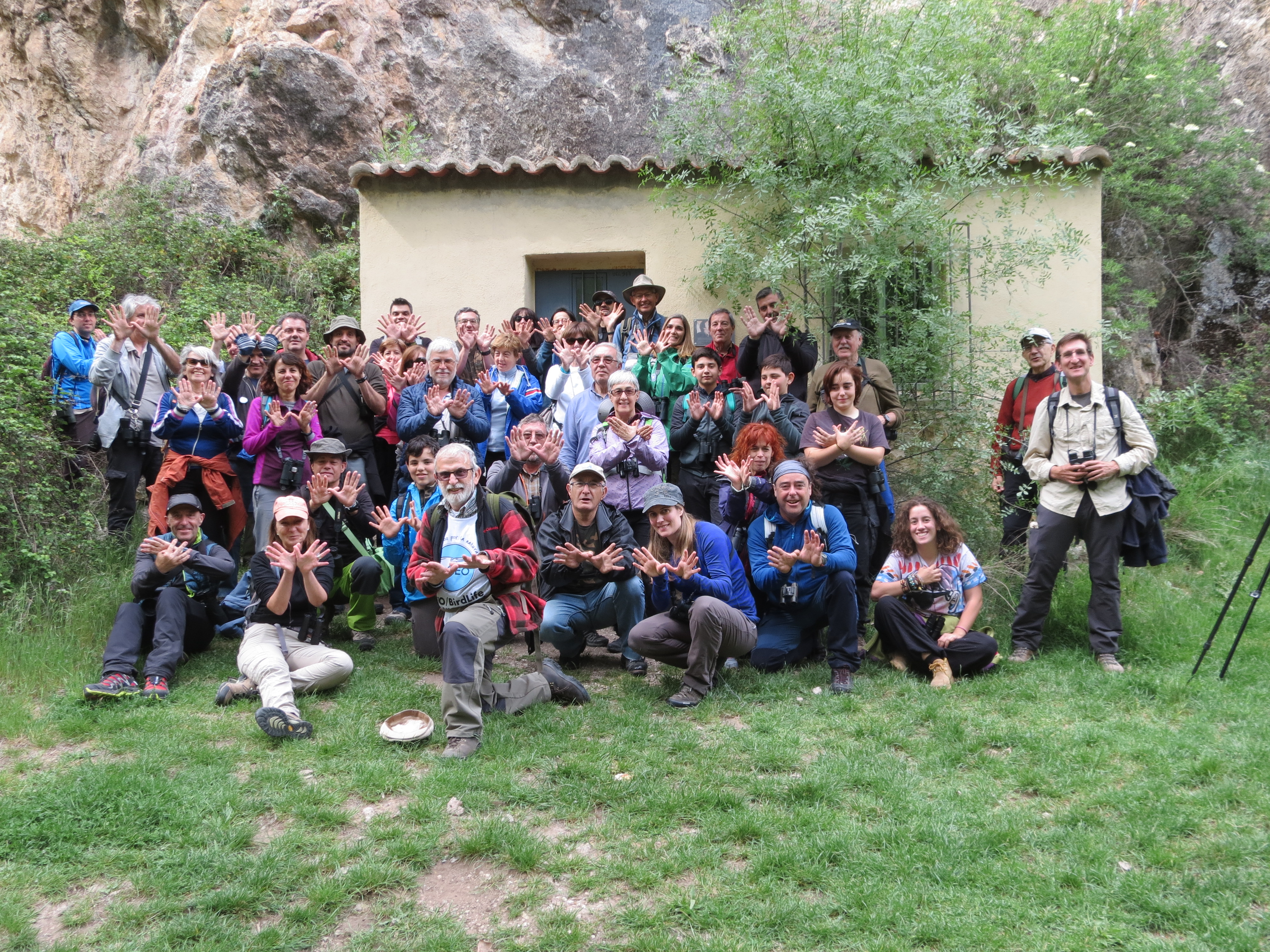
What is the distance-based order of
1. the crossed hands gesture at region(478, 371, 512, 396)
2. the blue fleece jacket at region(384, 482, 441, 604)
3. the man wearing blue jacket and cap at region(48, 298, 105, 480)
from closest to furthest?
the blue fleece jacket at region(384, 482, 441, 604)
the crossed hands gesture at region(478, 371, 512, 396)
the man wearing blue jacket and cap at region(48, 298, 105, 480)

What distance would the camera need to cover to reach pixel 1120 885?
134 inches

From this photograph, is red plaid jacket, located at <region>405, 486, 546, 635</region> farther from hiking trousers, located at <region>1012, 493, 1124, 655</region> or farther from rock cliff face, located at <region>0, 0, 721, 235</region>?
rock cliff face, located at <region>0, 0, 721, 235</region>

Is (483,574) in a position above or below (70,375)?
below

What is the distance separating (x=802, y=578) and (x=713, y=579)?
0.64 m

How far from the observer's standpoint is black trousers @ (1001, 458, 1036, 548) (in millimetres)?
7000

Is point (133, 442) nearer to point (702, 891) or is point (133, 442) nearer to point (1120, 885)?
point (702, 891)

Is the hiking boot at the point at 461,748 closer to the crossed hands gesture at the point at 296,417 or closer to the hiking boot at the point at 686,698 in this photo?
the hiking boot at the point at 686,698

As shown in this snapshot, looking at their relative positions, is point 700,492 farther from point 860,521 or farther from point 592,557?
point 592,557

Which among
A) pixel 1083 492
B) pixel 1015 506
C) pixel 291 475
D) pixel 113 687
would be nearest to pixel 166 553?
pixel 113 687

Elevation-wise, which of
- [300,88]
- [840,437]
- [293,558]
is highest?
[300,88]

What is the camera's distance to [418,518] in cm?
594

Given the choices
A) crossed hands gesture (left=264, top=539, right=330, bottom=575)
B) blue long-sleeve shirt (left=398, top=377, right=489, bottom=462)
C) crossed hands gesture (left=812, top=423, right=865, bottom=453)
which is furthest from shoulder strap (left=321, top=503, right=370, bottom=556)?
crossed hands gesture (left=812, top=423, right=865, bottom=453)

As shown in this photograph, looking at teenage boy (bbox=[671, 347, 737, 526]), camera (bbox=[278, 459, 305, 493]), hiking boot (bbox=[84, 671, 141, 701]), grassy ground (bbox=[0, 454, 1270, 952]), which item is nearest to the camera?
grassy ground (bbox=[0, 454, 1270, 952])

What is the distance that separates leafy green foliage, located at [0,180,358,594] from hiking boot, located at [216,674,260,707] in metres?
1.99
